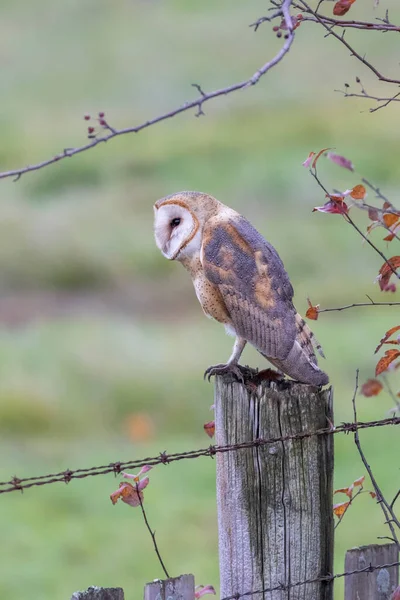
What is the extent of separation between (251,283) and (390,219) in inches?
23.6

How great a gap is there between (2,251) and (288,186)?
19.0 feet

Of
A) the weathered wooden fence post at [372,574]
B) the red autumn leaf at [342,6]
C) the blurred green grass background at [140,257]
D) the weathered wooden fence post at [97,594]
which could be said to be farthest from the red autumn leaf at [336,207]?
the blurred green grass background at [140,257]

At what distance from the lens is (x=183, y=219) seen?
4.02 metres

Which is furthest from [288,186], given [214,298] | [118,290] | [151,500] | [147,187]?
[214,298]

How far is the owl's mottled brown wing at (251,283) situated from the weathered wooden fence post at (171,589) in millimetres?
917

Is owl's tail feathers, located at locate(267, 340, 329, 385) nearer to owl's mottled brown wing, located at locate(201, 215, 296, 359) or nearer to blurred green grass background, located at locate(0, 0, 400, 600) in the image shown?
owl's mottled brown wing, located at locate(201, 215, 296, 359)

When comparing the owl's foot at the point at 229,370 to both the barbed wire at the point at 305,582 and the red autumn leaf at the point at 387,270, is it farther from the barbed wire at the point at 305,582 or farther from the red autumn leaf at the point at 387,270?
the barbed wire at the point at 305,582

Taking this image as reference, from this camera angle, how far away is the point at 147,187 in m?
20.6

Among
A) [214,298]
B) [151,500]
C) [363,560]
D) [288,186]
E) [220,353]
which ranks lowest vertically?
[363,560]

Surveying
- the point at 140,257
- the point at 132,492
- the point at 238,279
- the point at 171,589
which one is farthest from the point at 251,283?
the point at 140,257

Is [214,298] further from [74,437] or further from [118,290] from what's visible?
[118,290]

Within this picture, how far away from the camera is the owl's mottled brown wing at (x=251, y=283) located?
3680mm


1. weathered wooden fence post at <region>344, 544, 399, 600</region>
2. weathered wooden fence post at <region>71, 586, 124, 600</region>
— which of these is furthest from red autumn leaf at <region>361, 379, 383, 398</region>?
weathered wooden fence post at <region>71, 586, 124, 600</region>

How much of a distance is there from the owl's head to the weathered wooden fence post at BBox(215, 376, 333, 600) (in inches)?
42.6
